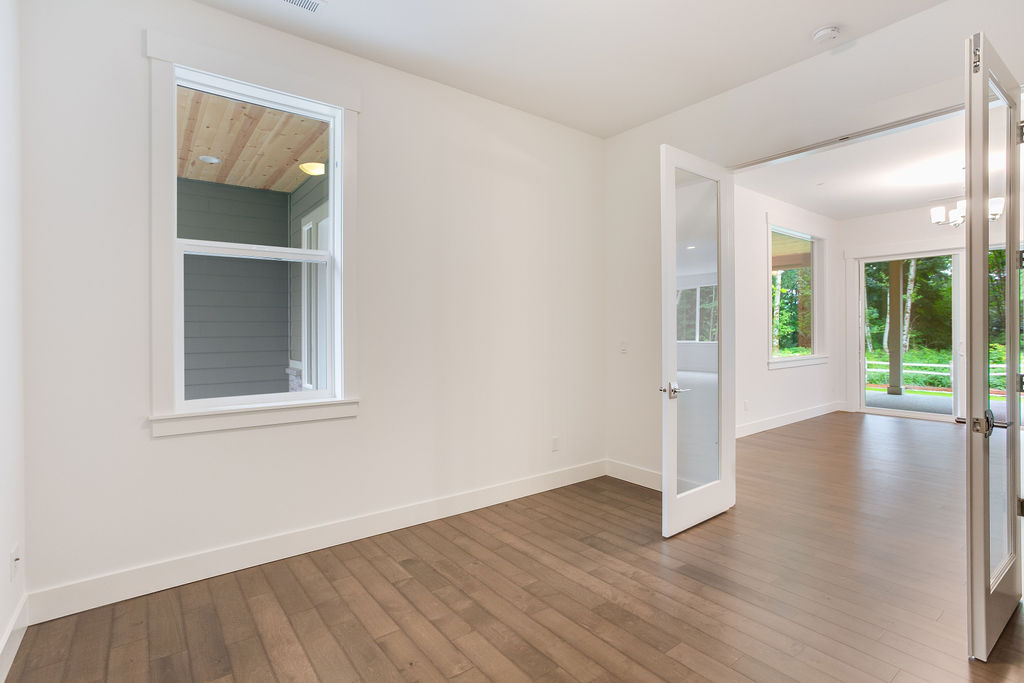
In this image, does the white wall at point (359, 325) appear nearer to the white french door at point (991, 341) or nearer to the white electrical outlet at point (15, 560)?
the white electrical outlet at point (15, 560)

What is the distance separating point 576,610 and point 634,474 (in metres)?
1.99

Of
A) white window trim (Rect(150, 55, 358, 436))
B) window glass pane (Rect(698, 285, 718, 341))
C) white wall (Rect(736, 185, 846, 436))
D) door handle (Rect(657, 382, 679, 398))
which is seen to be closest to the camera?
white window trim (Rect(150, 55, 358, 436))

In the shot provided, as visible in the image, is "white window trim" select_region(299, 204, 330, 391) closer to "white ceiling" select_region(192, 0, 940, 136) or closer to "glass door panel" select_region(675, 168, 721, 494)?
"white ceiling" select_region(192, 0, 940, 136)

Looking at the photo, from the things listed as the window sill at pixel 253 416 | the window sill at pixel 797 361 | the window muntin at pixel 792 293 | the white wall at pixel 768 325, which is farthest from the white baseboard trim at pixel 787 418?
the window sill at pixel 253 416

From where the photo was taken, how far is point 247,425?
2.69 m

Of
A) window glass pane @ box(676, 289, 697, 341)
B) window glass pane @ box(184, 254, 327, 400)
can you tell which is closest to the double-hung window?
window glass pane @ box(676, 289, 697, 341)

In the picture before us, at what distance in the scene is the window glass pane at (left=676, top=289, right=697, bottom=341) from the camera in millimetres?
3260

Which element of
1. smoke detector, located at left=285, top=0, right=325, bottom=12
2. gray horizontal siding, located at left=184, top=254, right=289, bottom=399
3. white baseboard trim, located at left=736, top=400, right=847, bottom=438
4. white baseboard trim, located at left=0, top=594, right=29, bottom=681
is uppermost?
smoke detector, located at left=285, top=0, right=325, bottom=12

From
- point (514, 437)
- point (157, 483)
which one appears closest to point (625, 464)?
point (514, 437)

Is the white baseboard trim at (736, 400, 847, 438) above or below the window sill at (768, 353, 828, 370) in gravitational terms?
below

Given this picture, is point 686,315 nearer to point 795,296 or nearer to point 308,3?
point 308,3

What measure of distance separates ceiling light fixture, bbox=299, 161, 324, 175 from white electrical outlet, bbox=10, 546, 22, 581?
87.4 inches

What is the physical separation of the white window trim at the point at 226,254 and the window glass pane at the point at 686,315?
2027 millimetres

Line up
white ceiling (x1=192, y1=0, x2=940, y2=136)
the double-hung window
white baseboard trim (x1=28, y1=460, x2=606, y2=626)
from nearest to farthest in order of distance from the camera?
white baseboard trim (x1=28, y1=460, x2=606, y2=626)
white ceiling (x1=192, y1=0, x2=940, y2=136)
the double-hung window
